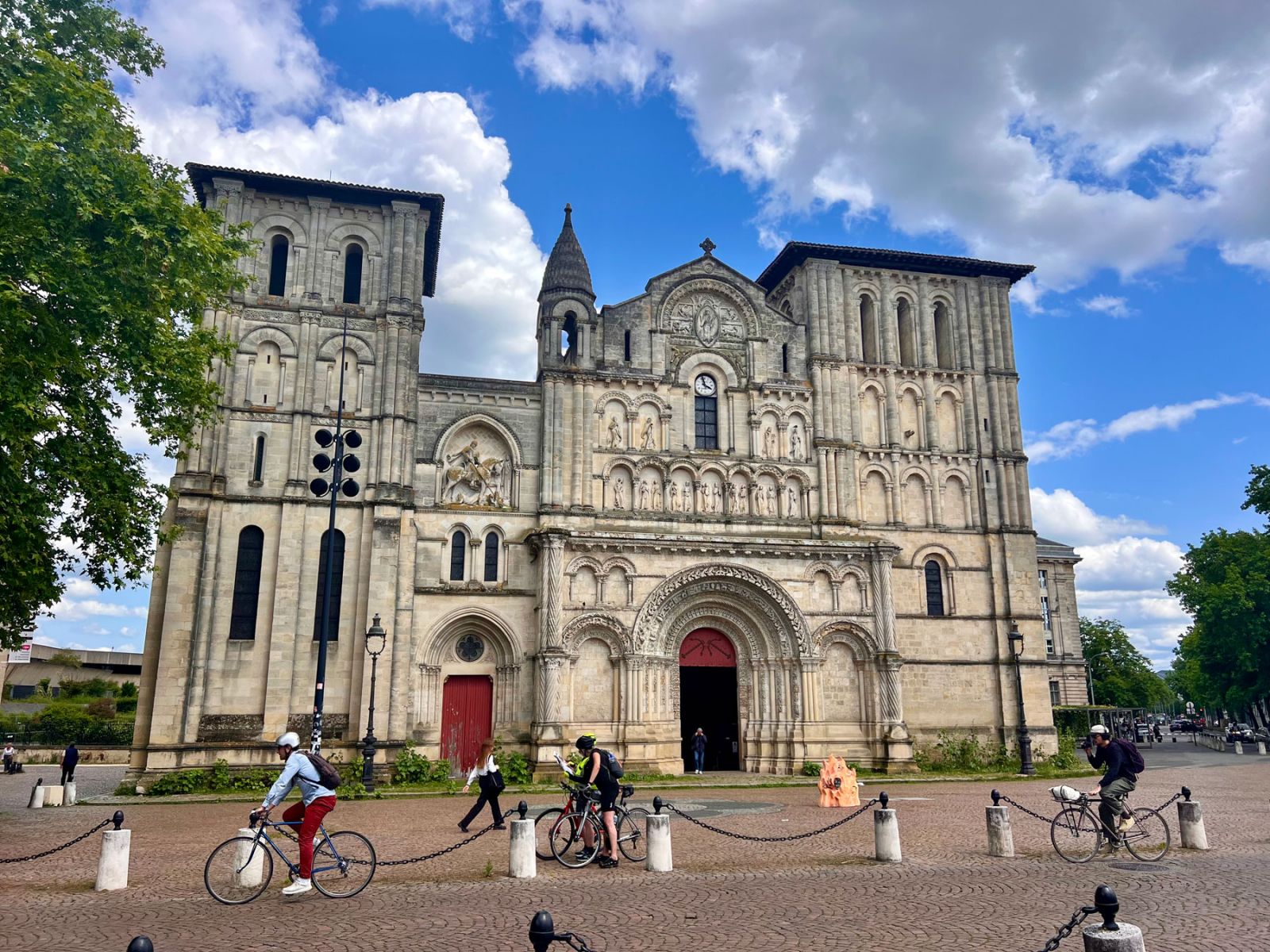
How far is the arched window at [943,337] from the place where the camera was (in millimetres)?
38312

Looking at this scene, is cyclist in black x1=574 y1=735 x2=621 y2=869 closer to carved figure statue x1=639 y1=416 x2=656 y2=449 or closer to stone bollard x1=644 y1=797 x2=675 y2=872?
stone bollard x1=644 y1=797 x2=675 y2=872

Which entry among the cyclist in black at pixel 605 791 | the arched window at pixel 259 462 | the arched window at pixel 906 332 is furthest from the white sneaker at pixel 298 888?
the arched window at pixel 906 332

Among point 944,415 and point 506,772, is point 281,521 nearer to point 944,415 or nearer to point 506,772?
point 506,772

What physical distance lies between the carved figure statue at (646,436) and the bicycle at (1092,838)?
2037 centimetres

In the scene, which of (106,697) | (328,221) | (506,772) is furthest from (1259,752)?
(106,697)

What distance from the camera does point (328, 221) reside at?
33.1m

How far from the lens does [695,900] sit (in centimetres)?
1149

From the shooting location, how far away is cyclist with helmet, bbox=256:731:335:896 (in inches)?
450

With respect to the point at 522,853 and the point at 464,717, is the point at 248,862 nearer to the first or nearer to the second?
the point at 522,853

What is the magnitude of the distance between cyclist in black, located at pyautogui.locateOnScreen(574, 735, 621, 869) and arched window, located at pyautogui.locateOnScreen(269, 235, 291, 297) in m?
23.7

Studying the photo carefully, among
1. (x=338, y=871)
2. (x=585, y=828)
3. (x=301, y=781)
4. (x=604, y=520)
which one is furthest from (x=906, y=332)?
(x=301, y=781)

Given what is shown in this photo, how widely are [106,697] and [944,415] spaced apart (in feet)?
178

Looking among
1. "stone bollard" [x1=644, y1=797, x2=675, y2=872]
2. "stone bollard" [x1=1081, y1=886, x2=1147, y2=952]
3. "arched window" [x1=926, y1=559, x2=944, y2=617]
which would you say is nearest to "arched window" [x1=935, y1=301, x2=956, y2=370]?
"arched window" [x1=926, y1=559, x2=944, y2=617]

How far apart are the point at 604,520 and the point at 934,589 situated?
42.8 feet
